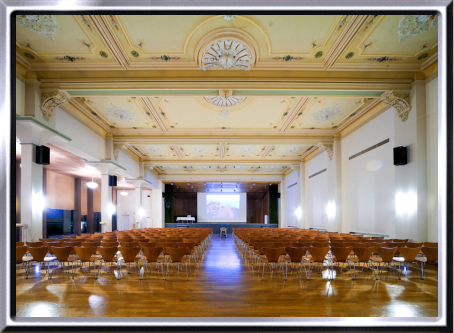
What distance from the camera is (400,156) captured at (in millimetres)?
8031

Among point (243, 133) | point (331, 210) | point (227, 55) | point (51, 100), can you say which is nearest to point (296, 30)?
point (227, 55)

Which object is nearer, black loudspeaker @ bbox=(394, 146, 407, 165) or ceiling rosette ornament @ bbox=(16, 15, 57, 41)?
ceiling rosette ornament @ bbox=(16, 15, 57, 41)

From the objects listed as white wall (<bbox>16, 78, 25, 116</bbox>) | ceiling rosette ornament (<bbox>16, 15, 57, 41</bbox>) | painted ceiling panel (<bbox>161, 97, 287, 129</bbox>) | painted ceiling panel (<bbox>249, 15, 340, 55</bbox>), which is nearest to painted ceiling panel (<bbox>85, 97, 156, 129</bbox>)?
painted ceiling panel (<bbox>161, 97, 287, 129</bbox>)

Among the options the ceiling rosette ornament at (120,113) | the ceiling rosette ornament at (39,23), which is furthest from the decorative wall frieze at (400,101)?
the ceiling rosette ornament at (120,113)

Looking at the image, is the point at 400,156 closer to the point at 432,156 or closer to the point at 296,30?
the point at 432,156

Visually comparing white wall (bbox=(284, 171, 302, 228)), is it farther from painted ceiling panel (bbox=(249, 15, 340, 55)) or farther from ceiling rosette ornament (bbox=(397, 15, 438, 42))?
ceiling rosette ornament (bbox=(397, 15, 438, 42))

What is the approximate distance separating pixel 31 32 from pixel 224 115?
250 inches

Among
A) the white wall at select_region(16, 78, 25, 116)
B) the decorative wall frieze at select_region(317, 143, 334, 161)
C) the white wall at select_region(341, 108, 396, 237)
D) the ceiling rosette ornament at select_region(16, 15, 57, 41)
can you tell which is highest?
the ceiling rosette ornament at select_region(16, 15, 57, 41)

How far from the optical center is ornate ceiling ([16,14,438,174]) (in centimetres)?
587

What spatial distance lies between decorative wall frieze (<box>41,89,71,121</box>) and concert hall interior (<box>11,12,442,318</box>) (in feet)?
0.11

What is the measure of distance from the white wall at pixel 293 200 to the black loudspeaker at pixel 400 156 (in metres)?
10.9

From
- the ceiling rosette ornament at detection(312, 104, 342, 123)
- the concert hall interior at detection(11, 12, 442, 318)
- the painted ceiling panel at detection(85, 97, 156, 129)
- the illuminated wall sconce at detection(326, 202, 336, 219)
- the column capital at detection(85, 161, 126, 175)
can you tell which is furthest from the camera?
the illuminated wall sconce at detection(326, 202, 336, 219)

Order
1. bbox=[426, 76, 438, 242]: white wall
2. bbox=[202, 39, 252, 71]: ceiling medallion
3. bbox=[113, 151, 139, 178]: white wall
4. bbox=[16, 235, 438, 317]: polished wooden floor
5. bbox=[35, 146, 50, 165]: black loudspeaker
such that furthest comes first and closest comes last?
bbox=[113, 151, 139, 178]: white wall → bbox=[35, 146, 50, 165]: black loudspeaker → bbox=[426, 76, 438, 242]: white wall → bbox=[202, 39, 252, 71]: ceiling medallion → bbox=[16, 235, 438, 317]: polished wooden floor

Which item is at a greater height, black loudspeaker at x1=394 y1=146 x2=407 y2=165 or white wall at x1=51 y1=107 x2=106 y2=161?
white wall at x1=51 y1=107 x2=106 y2=161
